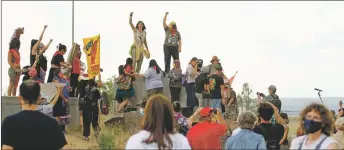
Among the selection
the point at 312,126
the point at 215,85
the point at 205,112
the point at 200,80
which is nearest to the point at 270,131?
the point at 205,112

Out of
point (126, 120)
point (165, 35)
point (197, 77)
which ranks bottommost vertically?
point (126, 120)

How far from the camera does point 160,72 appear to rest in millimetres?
16078

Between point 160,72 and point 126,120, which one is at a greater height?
point 160,72

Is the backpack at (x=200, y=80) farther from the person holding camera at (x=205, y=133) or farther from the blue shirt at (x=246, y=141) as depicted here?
the blue shirt at (x=246, y=141)

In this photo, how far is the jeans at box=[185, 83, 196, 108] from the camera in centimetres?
1648

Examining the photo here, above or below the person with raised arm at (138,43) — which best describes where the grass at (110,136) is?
below

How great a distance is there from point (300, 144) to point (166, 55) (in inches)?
430

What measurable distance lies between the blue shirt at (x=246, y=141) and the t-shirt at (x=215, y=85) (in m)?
7.35

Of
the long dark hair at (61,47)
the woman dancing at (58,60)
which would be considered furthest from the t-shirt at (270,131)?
the long dark hair at (61,47)

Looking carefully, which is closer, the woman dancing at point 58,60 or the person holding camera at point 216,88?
the woman dancing at point 58,60

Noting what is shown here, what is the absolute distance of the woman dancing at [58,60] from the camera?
1411 cm

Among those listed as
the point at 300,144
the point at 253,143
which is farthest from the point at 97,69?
the point at 300,144

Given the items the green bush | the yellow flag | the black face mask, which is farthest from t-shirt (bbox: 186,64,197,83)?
the black face mask

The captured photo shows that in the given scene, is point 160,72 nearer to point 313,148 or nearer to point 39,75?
point 39,75
